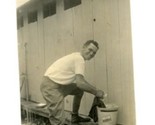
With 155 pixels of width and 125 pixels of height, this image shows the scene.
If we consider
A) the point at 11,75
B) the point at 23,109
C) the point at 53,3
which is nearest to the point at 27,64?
the point at 11,75

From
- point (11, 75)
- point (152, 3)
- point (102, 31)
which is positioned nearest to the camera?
point (11, 75)

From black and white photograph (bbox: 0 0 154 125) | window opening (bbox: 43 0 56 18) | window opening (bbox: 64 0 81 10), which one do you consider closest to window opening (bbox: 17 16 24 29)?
black and white photograph (bbox: 0 0 154 125)

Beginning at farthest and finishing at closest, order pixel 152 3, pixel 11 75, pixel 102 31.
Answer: pixel 152 3 → pixel 102 31 → pixel 11 75

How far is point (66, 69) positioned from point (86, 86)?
13 cm

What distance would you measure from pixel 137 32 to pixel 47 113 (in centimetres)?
63

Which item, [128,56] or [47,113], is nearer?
[47,113]

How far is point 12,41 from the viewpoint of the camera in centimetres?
121

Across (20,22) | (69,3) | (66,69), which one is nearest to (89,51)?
(66,69)

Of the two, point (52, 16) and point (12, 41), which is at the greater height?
point (52, 16)

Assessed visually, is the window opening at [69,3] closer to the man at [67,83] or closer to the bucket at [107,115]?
the man at [67,83]

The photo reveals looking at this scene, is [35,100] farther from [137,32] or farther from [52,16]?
[137,32]

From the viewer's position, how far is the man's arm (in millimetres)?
1319

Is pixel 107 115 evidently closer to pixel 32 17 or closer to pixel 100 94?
pixel 100 94

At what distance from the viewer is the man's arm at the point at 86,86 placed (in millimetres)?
1319
